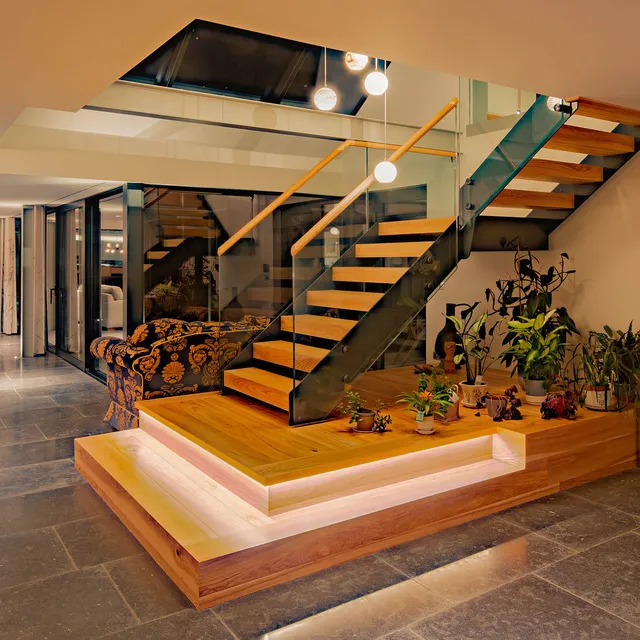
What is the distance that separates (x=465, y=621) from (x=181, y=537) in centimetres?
133

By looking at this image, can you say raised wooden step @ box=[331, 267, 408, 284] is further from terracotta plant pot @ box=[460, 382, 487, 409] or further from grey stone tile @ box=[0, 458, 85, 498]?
grey stone tile @ box=[0, 458, 85, 498]

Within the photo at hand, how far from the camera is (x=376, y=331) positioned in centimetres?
489

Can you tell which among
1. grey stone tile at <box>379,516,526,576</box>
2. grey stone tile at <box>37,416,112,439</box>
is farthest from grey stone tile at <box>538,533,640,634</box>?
grey stone tile at <box>37,416,112,439</box>

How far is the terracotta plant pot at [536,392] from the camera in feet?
16.9

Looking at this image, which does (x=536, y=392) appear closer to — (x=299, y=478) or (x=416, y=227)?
(x=416, y=227)

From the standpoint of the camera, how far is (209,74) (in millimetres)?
7820

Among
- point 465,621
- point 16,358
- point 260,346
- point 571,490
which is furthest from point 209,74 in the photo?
point 465,621

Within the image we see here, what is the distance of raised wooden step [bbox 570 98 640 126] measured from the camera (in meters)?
4.45

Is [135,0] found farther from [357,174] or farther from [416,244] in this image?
[357,174]

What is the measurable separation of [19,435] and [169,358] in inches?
60.1

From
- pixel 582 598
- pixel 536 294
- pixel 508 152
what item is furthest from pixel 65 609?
pixel 536 294

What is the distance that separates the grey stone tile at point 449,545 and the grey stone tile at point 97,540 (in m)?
1.34

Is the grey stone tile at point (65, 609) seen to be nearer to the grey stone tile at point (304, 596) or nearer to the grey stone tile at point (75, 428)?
the grey stone tile at point (304, 596)

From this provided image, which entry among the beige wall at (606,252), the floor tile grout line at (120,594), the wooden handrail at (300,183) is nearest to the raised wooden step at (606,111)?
the beige wall at (606,252)
